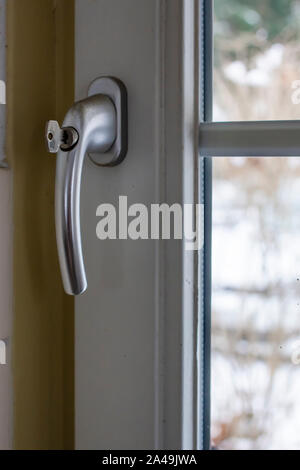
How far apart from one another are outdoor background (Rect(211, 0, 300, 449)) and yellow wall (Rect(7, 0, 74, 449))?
0.44 feet

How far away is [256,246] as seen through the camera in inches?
19.4

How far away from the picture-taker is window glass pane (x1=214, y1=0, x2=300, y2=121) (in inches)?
18.5

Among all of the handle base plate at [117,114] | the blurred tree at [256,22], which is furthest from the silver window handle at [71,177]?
the blurred tree at [256,22]

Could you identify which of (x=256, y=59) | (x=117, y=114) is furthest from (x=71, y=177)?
(x=256, y=59)

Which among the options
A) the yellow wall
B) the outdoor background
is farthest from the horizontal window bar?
the yellow wall

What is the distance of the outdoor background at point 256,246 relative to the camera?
476 millimetres

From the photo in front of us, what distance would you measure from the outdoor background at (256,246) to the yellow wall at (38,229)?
5.2 inches

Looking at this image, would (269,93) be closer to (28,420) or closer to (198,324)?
(198,324)

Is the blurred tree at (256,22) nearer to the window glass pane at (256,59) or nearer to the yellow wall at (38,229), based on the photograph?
the window glass pane at (256,59)

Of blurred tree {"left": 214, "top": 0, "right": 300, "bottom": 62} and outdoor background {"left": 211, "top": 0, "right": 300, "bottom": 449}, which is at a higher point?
blurred tree {"left": 214, "top": 0, "right": 300, "bottom": 62}

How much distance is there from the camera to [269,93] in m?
0.48

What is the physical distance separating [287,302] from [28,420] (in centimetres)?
23

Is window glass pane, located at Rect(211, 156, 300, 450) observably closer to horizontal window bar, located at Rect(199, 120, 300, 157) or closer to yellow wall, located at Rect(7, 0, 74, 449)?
horizontal window bar, located at Rect(199, 120, 300, 157)
